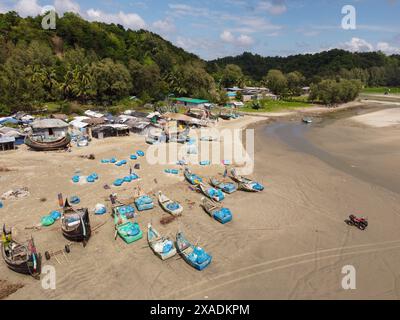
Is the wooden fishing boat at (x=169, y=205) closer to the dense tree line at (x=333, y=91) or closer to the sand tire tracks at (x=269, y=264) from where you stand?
the sand tire tracks at (x=269, y=264)

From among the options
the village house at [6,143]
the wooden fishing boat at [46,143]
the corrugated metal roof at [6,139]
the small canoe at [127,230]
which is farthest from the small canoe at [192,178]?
the village house at [6,143]

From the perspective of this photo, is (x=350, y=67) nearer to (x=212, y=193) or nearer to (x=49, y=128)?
(x=49, y=128)

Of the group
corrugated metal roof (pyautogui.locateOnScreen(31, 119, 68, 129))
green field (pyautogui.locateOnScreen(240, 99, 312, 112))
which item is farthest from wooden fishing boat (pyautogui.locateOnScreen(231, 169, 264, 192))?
green field (pyautogui.locateOnScreen(240, 99, 312, 112))

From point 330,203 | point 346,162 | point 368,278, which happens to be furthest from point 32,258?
point 346,162

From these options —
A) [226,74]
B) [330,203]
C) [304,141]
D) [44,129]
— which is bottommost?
[330,203]
